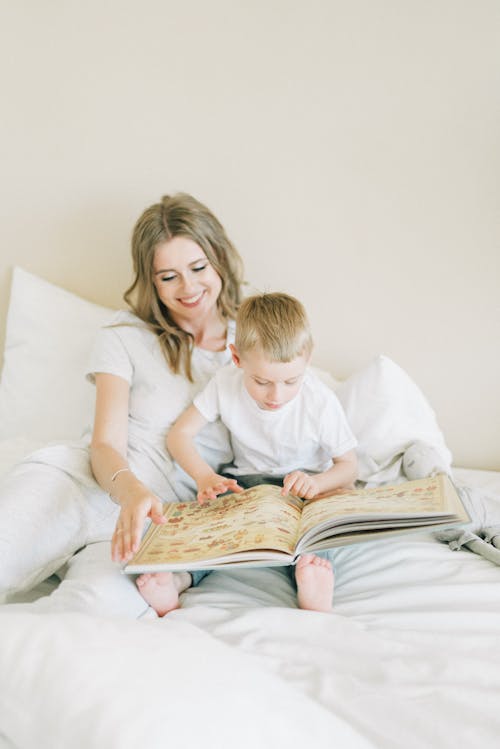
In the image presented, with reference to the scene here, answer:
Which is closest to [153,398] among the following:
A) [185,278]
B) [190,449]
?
[190,449]

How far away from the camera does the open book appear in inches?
37.4

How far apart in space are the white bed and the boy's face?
1.02 ft

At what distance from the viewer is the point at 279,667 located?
2.75 ft

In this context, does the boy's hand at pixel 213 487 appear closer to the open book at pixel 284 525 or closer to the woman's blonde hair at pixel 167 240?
the open book at pixel 284 525

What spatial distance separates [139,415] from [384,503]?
0.63m

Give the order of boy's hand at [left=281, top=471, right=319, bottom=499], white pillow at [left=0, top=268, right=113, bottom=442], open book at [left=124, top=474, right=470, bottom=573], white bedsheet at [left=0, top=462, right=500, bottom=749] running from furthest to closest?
1. white pillow at [left=0, top=268, right=113, bottom=442]
2. boy's hand at [left=281, top=471, right=319, bottom=499]
3. open book at [left=124, top=474, right=470, bottom=573]
4. white bedsheet at [left=0, top=462, right=500, bottom=749]

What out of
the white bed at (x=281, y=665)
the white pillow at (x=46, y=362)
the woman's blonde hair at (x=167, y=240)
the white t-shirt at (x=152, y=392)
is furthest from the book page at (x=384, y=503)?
the white pillow at (x=46, y=362)

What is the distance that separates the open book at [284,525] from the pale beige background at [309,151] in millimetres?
644

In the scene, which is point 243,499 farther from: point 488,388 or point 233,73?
point 233,73

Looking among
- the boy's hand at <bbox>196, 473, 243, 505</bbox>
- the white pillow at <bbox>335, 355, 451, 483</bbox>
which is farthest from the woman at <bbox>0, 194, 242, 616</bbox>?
the white pillow at <bbox>335, 355, 451, 483</bbox>

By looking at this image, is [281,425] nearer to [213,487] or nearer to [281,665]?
[213,487]

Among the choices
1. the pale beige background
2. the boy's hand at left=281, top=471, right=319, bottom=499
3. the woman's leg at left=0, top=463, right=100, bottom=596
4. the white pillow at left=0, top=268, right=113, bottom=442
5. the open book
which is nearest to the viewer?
the open book

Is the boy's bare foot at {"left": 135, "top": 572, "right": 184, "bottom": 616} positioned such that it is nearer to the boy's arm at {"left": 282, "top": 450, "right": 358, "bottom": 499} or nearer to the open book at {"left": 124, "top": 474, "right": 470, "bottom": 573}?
the open book at {"left": 124, "top": 474, "right": 470, "bottom": 573}

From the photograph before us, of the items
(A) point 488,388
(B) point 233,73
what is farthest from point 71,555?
(B) point 233,73
